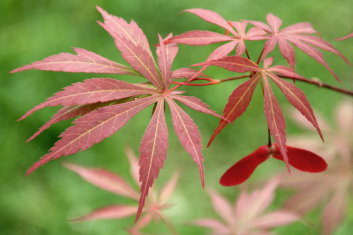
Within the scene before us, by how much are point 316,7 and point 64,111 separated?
2.54m

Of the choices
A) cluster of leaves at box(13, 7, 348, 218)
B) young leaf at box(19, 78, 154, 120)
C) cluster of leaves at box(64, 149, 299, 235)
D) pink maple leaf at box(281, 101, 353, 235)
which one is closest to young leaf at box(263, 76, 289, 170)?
cluster of leaves at box(13, 7, 348, 218)

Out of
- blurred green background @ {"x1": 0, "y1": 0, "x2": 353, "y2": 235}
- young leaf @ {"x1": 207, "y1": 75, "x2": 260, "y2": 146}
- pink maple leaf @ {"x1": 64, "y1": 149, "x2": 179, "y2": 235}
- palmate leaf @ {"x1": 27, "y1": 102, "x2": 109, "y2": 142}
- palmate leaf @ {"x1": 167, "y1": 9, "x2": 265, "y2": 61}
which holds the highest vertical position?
blurred green background @ {"x1": 0, "y1": 0, "x2": 353, "y2": 235}

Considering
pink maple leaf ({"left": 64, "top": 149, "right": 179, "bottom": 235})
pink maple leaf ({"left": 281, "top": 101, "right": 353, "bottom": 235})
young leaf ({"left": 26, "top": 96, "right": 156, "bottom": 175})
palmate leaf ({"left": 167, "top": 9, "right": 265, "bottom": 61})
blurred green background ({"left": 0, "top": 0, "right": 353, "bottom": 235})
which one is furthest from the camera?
blurred green background ({"left": 0, "top": 0, "right": 353, "bottom": 235})

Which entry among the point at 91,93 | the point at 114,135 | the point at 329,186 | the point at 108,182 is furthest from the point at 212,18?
the point at 114,135

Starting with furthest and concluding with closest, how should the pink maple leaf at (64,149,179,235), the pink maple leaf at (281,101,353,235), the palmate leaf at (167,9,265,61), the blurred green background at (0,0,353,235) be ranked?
the blurred green background at (0,0,353,235) < the pink maple leaf at (281,101,353,235) < the pink maple leaf at (64,149,179,235) < the palmate leaf at (167,9,265,61)

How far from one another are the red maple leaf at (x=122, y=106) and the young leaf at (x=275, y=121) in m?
0.09

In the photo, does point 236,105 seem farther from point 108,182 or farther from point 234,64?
point 108,182

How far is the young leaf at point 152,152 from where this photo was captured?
68 cm

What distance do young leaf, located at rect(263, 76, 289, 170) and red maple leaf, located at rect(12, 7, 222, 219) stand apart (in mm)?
91

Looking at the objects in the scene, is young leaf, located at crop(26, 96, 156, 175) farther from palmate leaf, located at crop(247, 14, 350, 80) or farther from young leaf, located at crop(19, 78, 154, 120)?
palmate leaf, located at crop(247, 14, 350, 80)

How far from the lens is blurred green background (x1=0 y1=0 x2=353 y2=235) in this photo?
2080mm

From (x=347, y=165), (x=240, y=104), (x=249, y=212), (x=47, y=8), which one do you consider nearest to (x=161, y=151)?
(x=240, y=104)

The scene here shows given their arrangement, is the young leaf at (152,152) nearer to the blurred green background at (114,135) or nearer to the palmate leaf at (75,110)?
the palmate leaf at (75,110)

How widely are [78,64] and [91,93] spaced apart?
3.8 inches
